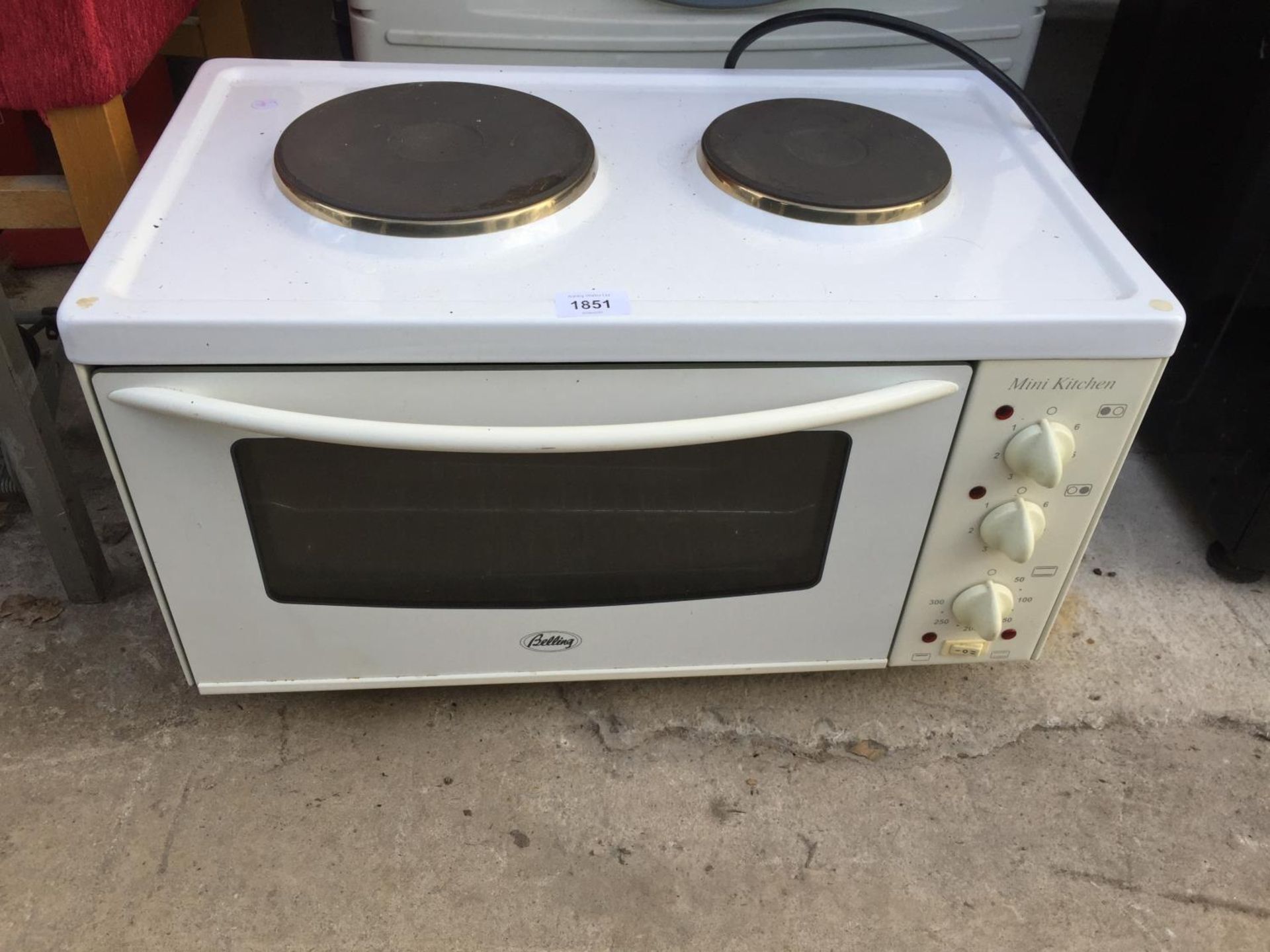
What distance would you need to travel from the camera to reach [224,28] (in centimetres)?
113

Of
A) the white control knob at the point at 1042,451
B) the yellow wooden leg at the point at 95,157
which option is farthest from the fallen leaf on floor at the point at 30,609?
the white control knob at the point at 1042,451

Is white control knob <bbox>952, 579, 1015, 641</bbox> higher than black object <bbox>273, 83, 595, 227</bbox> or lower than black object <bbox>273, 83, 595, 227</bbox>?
lower

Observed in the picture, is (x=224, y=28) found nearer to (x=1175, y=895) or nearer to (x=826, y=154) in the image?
(x=826, y=154)

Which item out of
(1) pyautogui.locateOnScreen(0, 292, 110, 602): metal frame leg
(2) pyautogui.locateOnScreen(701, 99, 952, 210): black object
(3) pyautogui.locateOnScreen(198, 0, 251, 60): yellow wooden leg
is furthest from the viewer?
(3) pyautogui.locateOnScreen(198, 0, 251, 60): yellow wooden leg

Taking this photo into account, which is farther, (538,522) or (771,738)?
(771,738)

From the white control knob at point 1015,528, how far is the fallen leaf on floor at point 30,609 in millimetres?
809

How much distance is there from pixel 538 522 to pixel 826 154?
13.2 inches

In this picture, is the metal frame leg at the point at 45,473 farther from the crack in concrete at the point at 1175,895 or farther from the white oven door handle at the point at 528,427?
the crack in concrete at the point at 1175,895

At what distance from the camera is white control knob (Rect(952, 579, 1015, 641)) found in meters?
0.77

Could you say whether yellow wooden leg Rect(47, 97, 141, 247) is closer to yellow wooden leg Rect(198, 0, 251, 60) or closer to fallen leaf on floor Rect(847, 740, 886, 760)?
yellow wooden leg Rect(198, 0, 251, 60)

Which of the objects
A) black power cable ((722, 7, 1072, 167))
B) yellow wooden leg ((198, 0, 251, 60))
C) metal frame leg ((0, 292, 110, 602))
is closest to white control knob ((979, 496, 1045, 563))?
black power cable ((722, 7, 1072, 167))

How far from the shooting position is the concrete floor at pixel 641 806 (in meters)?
0.75

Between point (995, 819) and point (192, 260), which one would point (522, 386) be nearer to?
point (192, 260)

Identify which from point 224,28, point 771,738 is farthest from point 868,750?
point 224,28
